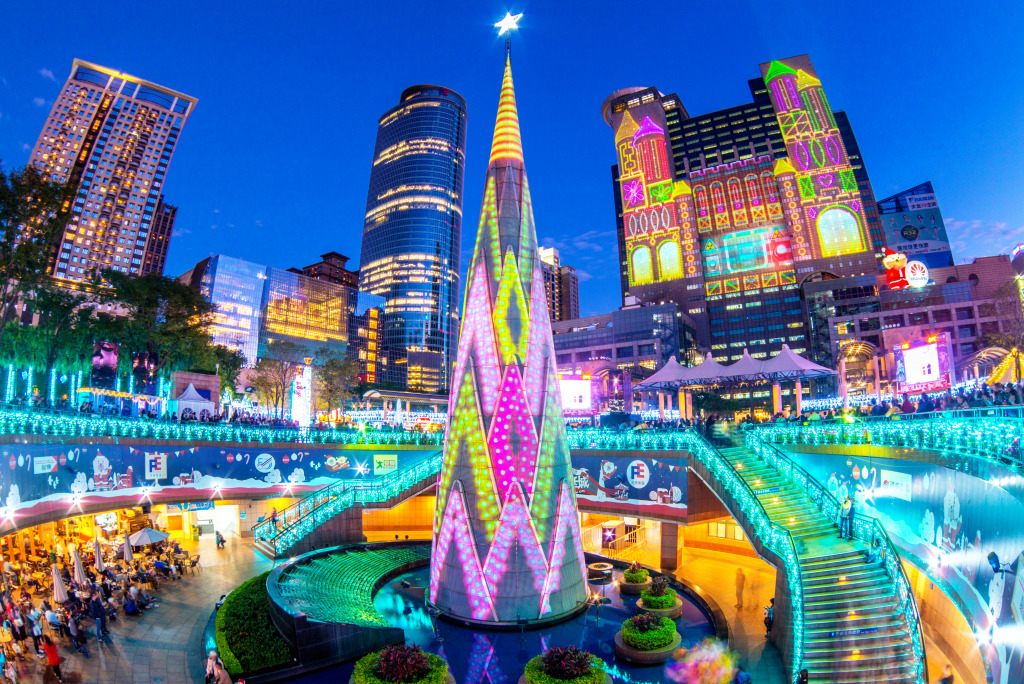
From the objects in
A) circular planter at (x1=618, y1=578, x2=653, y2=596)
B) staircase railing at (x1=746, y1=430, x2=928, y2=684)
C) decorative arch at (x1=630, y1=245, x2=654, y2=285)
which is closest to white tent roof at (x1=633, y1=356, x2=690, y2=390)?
staircase railing at (x1=746, y1=430, x2=928, y2=684)

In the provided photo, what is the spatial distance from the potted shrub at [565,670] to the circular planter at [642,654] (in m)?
2.42

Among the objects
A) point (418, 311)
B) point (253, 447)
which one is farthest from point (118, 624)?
point (418, 311)

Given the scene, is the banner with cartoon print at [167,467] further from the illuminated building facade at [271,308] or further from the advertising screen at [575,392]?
the illuminated building facade at [271,308]

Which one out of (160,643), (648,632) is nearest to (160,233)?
(160,643)

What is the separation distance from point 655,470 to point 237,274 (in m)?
113

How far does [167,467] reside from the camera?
78.1 ft

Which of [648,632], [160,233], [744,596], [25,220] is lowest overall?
[744,596]

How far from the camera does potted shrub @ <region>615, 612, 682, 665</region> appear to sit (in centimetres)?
1295

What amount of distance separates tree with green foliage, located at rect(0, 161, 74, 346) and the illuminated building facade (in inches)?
3214

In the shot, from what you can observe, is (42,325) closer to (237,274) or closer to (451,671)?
(451,671)

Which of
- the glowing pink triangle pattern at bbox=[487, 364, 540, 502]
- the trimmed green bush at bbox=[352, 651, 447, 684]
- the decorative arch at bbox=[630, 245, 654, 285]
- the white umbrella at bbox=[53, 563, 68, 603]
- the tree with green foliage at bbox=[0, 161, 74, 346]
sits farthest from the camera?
the decorative arch at bbox=[630, 245, 654, 285]

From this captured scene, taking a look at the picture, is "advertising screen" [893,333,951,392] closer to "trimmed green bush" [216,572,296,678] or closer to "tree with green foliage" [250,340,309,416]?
"trimmed green bush" [216,572,296,678]

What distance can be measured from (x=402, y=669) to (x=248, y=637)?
582 cm

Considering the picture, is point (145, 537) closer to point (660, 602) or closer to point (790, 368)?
point (660, 602)
